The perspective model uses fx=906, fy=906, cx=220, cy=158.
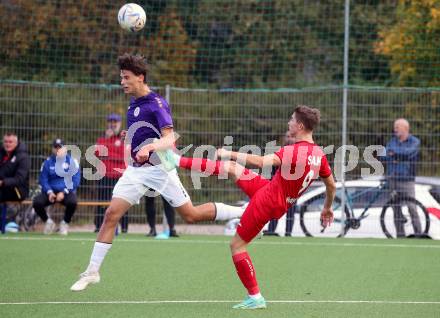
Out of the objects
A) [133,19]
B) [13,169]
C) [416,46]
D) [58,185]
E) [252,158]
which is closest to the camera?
[252,158]

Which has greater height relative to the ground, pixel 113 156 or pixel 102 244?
pixel 113 156

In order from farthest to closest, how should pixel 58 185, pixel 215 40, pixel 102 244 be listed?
pixel 215 40 < pixel 58 185 < pixel 102 244

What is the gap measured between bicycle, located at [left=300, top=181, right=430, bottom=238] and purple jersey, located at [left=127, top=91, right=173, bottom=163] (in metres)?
7.73

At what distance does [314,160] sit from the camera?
812 cm

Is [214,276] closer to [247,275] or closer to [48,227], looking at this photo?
[247,275]

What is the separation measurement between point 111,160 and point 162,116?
7719mm

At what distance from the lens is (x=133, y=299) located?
8.42 metres

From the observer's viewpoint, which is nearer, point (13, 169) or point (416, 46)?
point (13, 169)

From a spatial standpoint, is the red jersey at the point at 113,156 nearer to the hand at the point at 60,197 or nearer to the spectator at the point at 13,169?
the hand at the point at 60,197

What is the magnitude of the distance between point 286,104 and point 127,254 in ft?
18.1

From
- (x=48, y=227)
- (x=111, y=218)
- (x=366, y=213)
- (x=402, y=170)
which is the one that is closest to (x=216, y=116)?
(x=366, y=213)

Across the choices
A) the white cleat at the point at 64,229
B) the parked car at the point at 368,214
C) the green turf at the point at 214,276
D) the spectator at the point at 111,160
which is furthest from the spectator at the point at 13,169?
the parked car at the point at 368,214

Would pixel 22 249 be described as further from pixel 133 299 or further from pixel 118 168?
pixel 133 299

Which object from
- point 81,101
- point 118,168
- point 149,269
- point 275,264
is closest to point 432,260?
point 275,264
